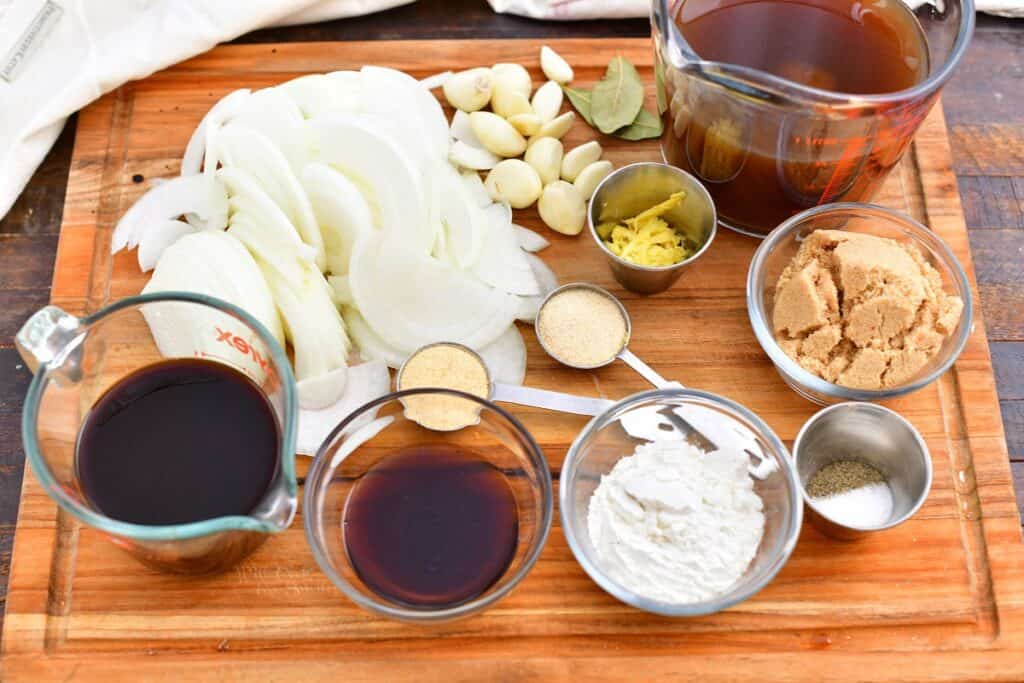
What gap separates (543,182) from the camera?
1.92 m

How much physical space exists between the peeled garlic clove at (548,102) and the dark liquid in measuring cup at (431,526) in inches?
28.0

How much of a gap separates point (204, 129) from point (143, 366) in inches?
22.4

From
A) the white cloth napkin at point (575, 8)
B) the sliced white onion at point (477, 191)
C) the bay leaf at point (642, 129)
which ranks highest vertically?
the white cloth napkin at point (575, 8)

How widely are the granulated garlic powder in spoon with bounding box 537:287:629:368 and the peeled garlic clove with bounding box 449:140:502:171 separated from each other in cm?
32

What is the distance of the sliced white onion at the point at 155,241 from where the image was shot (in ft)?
6.01

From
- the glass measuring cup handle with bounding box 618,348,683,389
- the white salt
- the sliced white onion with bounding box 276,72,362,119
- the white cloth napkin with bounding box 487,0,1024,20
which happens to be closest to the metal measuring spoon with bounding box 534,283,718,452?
the glass measuring cup handle with bounding box 618,348,683,389

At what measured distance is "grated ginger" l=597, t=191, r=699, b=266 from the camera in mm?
1802

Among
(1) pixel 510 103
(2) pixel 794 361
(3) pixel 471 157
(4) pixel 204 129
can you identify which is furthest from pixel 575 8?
(2) pixel 794 361

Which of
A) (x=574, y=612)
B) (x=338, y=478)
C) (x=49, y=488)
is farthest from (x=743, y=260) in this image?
Answer: (x=49, y=488)

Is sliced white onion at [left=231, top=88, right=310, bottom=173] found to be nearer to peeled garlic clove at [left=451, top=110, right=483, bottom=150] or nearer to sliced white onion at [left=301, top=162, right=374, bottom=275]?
sliced white onion at [left=301, top=162, right=374, bottom=275]

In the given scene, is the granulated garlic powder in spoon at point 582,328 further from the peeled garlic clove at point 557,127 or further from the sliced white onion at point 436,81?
the sliced white onion at point 436,81

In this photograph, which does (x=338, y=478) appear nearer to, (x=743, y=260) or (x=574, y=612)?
(x=574, y=612)

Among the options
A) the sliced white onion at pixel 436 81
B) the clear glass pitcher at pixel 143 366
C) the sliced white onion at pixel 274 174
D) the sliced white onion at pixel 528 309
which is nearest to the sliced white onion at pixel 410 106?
the sliced white onion at pixel 436 81

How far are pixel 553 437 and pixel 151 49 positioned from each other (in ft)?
3.68
